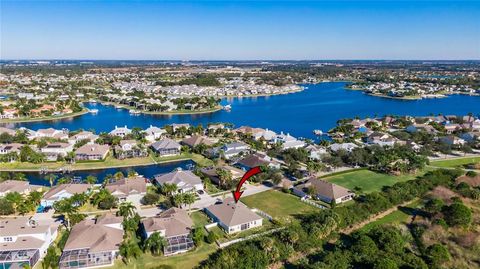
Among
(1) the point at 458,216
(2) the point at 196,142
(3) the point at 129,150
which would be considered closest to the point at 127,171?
(3) the point at 129,150

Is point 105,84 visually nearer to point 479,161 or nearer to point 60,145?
point 60,145

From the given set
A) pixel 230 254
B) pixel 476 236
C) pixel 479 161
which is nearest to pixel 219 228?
pixel 230 254

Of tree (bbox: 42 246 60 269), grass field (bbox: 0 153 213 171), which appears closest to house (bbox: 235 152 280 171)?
grass field (bbox: 0 153 213 171)

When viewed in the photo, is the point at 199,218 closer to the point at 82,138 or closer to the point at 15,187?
the point at 15,187

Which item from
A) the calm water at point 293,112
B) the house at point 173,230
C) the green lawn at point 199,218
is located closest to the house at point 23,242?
the house at point 173,230

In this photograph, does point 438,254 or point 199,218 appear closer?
point 438,254

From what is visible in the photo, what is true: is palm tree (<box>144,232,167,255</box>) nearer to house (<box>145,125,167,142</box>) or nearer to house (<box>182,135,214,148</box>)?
house (<box>182,135,214,148</box>)
